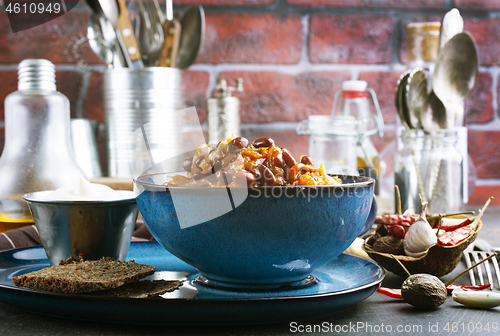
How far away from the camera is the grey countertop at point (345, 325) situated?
448 millimetres

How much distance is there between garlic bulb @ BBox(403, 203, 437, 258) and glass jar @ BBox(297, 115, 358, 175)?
1.79ft

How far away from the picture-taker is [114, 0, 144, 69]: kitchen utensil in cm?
126

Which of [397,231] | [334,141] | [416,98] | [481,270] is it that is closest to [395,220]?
[397,231]

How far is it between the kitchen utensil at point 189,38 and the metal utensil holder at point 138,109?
10cm

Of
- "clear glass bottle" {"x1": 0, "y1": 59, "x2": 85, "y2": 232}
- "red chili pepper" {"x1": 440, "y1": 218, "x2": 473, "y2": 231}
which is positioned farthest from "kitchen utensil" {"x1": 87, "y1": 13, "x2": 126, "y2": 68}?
"red chili pepper" {"x1": 440, "y1": 218, "x2": 473, "y2": 231}

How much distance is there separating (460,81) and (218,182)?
72 cm

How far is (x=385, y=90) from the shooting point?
1.57 metres

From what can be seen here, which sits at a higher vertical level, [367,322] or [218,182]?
[218,182]

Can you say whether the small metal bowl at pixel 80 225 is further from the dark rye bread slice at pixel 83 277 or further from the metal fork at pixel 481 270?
the metal fork at pixel 481 270

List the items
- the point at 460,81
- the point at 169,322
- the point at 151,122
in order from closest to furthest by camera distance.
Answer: the point at 169,322 < the point at 460,81 < the point at 151,122

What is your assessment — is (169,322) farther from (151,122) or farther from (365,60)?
(365,60)

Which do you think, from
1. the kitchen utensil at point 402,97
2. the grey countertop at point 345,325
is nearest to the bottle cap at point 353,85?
the kitchen utensil at point 402,97

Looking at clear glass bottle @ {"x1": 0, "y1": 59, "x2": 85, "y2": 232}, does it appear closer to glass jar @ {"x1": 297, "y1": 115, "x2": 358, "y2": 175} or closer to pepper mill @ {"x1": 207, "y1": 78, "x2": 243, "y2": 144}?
pepper mill @ {"x1": 207, "y1": 78, "x2": 243, "y2": 144}

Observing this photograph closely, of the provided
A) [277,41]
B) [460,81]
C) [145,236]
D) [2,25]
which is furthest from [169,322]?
[2,25]
